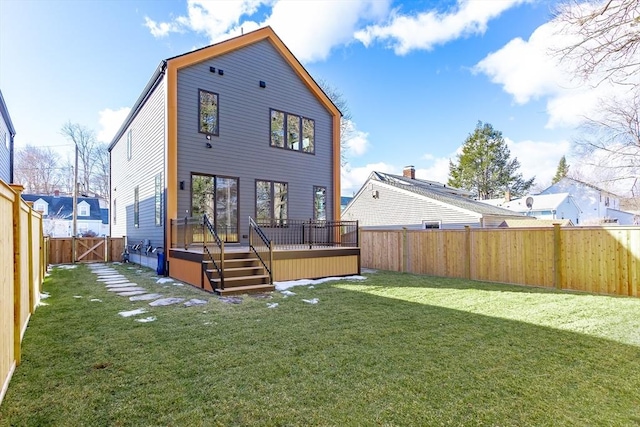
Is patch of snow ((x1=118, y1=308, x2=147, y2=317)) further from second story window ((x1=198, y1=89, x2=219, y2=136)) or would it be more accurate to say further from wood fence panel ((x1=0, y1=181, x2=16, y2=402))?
second story window ((x1=198, y1=89, x2=219, y2=136))

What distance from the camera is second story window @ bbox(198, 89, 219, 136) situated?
9.89 meters

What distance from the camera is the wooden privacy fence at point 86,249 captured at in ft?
44.4

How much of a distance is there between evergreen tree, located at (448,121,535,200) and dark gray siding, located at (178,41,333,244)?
25363mm

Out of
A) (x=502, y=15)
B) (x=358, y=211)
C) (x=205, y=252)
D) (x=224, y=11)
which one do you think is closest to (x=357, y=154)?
(x=358, y=211)

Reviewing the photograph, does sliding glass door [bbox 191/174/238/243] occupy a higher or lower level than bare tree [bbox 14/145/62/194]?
lower

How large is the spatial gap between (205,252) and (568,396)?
6.83m

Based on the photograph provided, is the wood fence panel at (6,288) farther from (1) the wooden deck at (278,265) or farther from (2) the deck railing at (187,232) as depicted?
(2) the deck railing at (187,232)

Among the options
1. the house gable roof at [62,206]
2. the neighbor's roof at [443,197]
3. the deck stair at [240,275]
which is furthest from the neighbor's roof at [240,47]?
the house gable roof at [62,206]

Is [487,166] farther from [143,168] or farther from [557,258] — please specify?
[143,168]

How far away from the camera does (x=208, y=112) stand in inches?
396

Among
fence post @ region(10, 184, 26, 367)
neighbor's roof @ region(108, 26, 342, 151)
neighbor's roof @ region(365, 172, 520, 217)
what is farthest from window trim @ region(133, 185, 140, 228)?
neighbor's roof @ region(365, 172, 520, 217)

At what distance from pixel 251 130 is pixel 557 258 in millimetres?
9327

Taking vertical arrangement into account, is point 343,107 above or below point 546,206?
above

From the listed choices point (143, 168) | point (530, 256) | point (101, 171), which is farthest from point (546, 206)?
point (101, 171)
